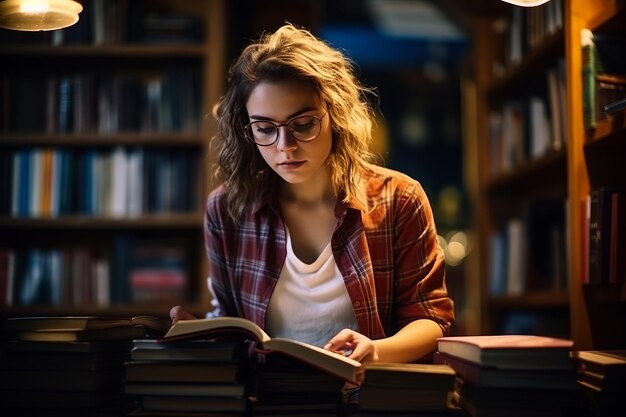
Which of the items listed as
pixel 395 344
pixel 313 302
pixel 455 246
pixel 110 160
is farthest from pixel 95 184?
pixel 455 246

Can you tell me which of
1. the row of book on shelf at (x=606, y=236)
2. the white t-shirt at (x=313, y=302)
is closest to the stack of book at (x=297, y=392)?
the white t-shirt at (x=313, y=302)

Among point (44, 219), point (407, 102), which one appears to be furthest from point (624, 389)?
point (407, 102)

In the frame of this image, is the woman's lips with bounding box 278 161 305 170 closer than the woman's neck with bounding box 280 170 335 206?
Yes

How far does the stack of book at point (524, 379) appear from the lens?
1064 millimetres

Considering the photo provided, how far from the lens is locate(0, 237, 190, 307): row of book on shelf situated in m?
3.23

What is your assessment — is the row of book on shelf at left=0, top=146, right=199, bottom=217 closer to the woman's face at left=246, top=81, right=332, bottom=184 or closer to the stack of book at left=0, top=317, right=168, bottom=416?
the woman's face at left=246, top=81, right=332, bottom=184

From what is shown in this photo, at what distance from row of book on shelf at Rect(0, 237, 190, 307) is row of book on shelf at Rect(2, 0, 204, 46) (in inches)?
33.5

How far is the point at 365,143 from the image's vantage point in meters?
1.71

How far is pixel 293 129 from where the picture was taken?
1.50 m

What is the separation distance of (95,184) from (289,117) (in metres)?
1.95

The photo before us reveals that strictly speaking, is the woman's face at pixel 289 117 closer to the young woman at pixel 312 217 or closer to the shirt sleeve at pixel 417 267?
the young woman at pixel 312 217

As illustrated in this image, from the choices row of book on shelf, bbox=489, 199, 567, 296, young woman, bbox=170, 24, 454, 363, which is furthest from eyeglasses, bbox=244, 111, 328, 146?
row of book on shelf, bbox=489, 199, 567, 296

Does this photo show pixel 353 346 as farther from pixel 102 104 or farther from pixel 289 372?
pixel 102 104

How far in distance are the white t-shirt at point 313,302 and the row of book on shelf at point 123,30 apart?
1933mm
